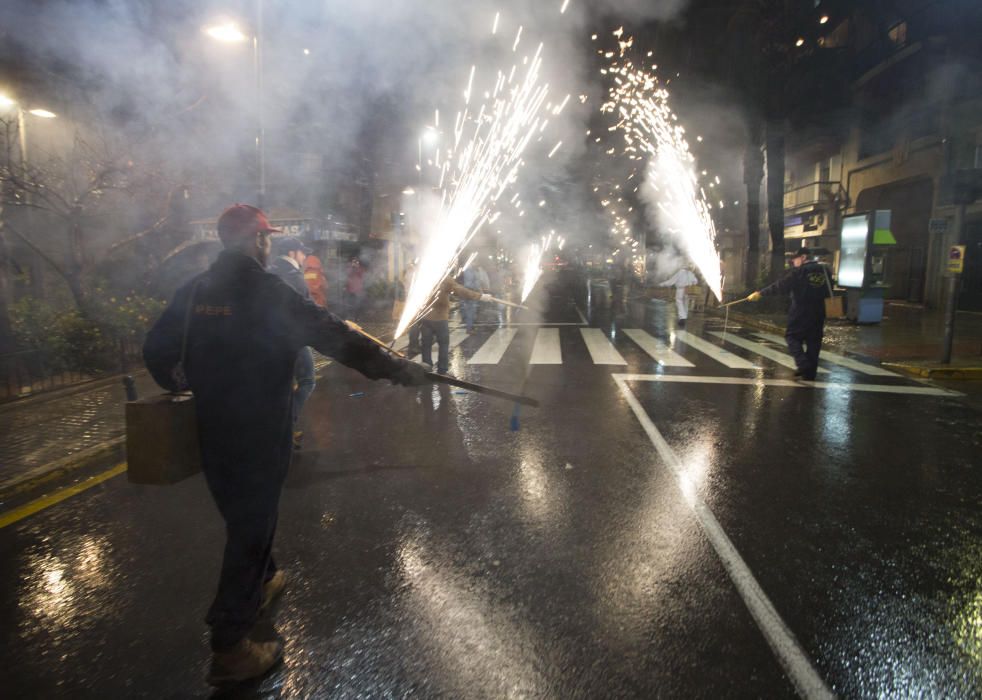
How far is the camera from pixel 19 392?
22.0ft

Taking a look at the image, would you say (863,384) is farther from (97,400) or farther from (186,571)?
(97,400)

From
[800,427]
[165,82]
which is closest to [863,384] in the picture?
[800,427]

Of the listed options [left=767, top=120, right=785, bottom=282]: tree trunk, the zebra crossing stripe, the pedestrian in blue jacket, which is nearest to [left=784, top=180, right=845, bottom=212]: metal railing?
[left=767, top=120, right=785, bottom=282]: tree trunk

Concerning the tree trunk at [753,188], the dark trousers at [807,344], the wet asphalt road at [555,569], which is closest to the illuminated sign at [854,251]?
the tree trunk at [753,188]

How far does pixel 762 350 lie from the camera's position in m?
10.4

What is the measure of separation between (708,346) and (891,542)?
7.84 metres

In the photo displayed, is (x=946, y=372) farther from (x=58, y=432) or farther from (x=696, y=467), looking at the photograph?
(x=58, y=432)

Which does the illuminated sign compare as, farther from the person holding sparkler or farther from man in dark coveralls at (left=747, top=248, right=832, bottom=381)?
the person holding sparkler

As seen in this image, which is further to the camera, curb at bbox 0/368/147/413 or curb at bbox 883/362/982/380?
curb at bbox 883/362/982/380

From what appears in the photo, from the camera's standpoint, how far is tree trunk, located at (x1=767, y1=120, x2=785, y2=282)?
1788cm

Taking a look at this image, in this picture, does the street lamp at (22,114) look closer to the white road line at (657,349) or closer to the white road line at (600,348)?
the white road line at (600,348)

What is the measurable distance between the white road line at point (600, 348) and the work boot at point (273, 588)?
662 centimetres

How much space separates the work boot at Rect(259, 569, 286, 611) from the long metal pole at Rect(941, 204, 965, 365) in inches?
338

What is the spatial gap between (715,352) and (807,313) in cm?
263
